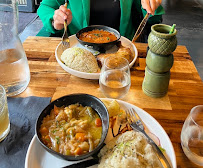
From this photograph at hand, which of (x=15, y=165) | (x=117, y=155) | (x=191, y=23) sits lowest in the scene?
(x=191, y=23)

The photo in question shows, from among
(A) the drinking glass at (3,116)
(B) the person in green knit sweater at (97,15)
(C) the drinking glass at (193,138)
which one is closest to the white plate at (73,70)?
(B) the person in green knit sweater at (97,15)

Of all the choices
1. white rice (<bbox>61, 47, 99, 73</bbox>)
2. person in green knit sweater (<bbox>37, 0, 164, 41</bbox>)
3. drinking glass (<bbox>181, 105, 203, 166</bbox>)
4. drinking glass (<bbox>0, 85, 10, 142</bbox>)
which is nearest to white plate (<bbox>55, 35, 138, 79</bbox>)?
white rice (<bbox>61, 47, 99, 73</bbox>)

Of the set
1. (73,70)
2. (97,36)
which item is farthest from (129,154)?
(97,36)

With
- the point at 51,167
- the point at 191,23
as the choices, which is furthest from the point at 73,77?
the point at 191,23

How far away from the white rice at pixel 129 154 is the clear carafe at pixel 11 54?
62cm

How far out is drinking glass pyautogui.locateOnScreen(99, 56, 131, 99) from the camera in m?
1.14

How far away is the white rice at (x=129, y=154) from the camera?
2.44 ft

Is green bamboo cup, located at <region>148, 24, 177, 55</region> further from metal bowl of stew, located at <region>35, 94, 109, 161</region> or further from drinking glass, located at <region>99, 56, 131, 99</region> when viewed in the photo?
metal bowl of stew, located at <region>35, 94, 109, 161</region>

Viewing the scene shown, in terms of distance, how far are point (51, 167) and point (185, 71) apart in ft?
3.31

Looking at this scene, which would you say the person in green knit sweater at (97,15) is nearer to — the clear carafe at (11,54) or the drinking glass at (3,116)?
the clear carafe at (11,54)

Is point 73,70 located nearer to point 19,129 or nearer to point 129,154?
point 19,129

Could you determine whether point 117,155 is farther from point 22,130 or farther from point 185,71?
point 185,71

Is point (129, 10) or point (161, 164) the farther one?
point (129, 10)

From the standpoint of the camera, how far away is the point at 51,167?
0.83 m
